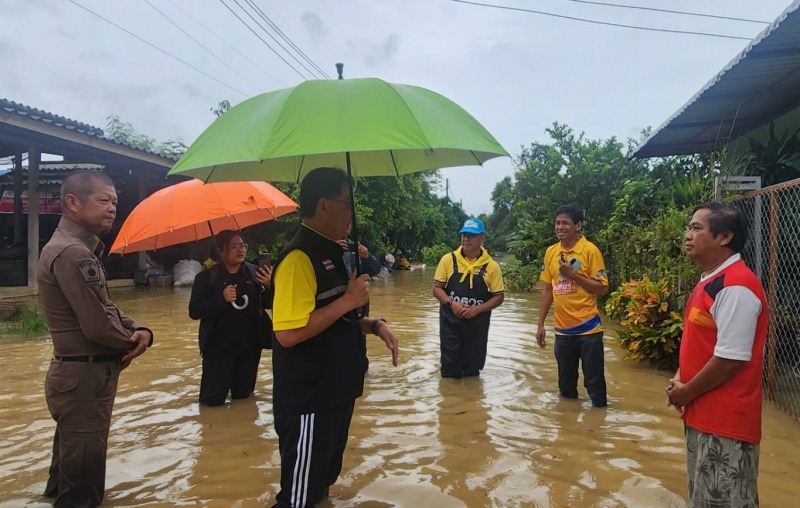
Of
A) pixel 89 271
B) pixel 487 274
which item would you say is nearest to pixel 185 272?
pixel 487 274

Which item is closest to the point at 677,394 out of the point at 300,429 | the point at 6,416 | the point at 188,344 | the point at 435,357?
the point at 300,429

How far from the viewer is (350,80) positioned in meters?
2.87

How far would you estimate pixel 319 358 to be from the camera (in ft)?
8.87

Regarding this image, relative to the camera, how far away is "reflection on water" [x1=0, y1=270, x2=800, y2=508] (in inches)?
135

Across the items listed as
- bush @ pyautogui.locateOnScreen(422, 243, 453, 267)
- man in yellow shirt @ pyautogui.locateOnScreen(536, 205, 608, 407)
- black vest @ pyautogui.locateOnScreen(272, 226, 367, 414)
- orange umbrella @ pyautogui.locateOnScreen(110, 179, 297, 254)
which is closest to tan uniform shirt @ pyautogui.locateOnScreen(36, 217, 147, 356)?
black vest @ pyautogui.locateOnScreen(272, 226, 367, 414)

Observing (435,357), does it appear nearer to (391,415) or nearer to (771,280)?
(391,415)

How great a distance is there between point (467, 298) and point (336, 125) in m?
3.48

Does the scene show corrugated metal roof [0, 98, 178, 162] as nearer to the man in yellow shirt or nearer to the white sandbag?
the white sandbag

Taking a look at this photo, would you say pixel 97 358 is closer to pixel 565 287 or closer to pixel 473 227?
pixel 565 287

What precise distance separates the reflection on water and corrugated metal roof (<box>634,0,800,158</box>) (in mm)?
3131

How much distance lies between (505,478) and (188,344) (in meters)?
5.86

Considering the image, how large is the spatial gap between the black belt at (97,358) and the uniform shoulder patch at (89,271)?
41 centimetres

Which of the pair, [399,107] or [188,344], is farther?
[188,344]

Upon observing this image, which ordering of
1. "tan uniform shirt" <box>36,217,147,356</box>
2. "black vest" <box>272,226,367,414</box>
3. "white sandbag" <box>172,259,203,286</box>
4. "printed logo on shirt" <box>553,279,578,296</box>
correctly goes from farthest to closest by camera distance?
"white sandbag" <box>172,259,203,286</box>, "printed logo on shirt" <box>553,279,578,296</box>, "tan uniform shirt" <box>36,217,147,356</box>, "black vest" <box>272,226,367,414</box>
